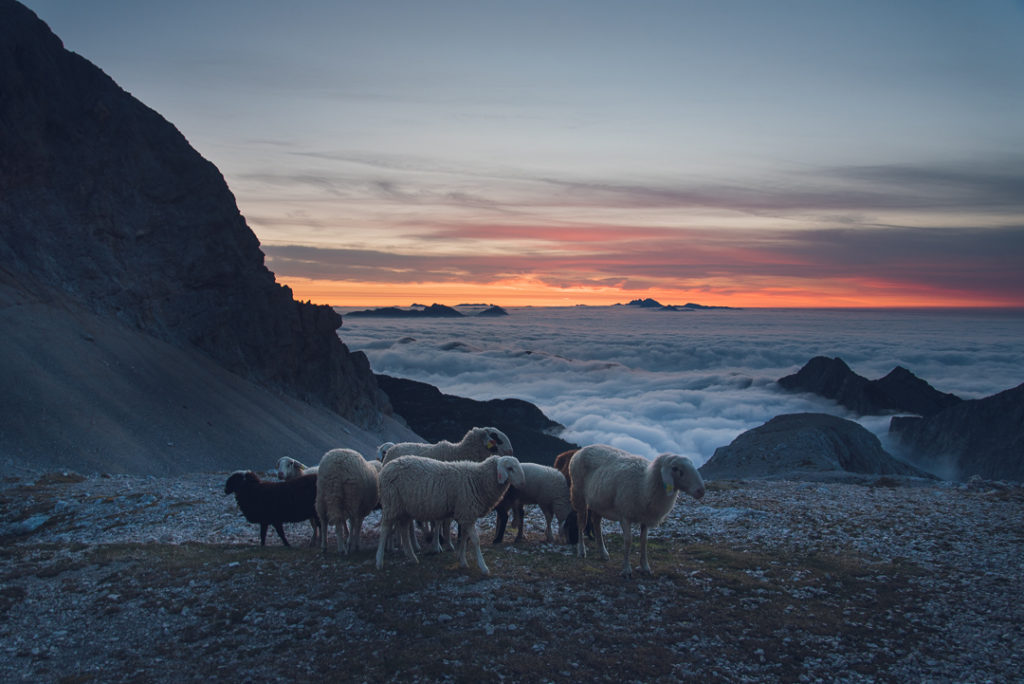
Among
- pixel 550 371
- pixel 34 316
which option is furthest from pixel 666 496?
pixel 550 371

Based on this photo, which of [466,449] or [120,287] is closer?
[466,449]

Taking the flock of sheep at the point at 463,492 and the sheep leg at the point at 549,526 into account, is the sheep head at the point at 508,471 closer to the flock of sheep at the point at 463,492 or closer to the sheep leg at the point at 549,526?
the flock of sheep at the point at 463,492

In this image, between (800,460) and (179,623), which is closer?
(179,623)

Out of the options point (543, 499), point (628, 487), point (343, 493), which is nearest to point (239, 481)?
point (343, 493)

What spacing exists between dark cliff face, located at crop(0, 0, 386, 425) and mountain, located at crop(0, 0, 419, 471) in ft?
0.36

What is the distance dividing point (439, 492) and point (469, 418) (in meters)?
73.6

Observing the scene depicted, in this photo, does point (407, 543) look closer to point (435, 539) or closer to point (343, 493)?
point (435, 539)

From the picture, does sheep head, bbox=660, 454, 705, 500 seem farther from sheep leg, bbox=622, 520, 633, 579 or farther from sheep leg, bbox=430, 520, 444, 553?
sheep leg, bbox=430, 520, 444, 553

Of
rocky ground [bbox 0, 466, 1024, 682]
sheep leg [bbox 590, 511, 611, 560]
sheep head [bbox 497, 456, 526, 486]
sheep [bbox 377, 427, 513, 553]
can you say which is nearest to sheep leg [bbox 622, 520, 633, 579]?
rocky ground [bbox 0, 466, 1024, 682]

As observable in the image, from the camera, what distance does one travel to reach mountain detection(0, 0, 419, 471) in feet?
117

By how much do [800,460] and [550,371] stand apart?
14170 centimetres

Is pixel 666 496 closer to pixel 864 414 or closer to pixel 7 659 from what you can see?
pixel 7 659

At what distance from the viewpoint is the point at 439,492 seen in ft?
41.5

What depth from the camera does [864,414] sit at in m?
91.1
